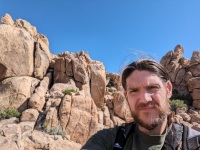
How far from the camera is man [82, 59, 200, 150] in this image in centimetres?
224

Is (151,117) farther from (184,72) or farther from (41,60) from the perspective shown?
(184,72)

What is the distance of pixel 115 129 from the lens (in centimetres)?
246

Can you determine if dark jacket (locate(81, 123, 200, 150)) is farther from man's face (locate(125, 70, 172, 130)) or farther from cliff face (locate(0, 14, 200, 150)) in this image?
cliff face (locate(0, 14, 200, 150))

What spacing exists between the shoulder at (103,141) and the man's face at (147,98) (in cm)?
29

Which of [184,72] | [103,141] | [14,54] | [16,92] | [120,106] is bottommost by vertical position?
[103,141]

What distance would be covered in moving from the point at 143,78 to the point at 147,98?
0.84 feet

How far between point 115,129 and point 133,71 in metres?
0.67

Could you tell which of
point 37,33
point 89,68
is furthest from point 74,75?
point 37,33

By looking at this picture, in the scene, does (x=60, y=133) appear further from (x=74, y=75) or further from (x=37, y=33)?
Answer: (x=37, y=33)

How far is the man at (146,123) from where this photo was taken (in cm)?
224

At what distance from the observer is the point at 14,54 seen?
22906 millimetres

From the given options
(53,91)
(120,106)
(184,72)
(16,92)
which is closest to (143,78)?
(53,91)

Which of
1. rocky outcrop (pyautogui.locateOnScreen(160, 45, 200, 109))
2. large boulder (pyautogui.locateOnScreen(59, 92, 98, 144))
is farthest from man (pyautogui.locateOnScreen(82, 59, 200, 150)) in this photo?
rocky outcrop (pyautogui.locateOnScreen(160, 45, 200, 109))

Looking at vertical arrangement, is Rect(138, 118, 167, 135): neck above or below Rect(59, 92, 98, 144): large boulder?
below
